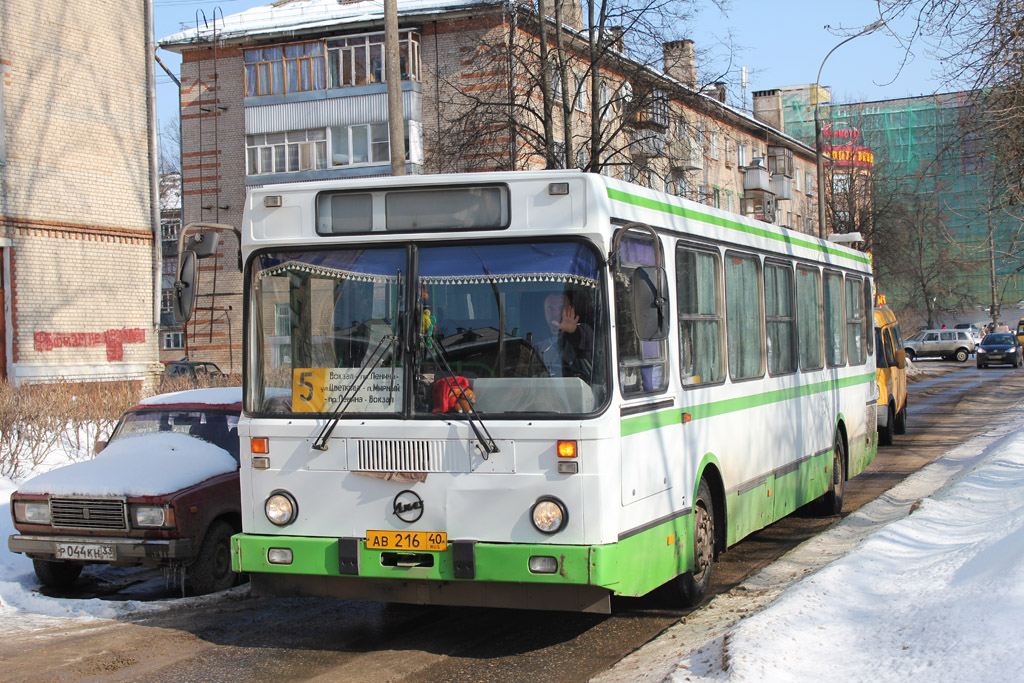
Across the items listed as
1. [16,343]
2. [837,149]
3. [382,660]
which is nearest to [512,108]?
[16,343]

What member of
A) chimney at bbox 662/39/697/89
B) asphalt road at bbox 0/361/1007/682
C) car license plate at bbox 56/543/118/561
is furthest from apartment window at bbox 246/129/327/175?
car license plate at bbox 56/543/118/561

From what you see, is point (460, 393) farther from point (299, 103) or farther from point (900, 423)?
point (299, 103)

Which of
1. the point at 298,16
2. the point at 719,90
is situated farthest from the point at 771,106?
the point at 719,90

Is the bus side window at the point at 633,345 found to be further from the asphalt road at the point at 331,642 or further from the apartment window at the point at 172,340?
the apartment window at the point at 172,340

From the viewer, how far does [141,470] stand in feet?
28.7

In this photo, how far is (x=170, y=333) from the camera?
48.0 metres

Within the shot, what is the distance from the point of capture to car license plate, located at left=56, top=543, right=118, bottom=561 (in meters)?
8.34

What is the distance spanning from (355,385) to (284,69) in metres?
34.3

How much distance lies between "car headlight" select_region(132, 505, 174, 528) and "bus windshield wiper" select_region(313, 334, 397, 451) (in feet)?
7.82

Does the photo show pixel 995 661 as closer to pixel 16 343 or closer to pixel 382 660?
pixel 382 660

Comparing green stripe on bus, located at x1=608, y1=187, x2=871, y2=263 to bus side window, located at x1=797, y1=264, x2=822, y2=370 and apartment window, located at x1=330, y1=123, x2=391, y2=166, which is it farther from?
apartment window, located at x1=330, y1=123, x2=391, y2=166

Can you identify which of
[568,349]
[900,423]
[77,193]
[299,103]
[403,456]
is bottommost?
[900,423]

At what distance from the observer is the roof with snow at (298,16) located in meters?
37.1

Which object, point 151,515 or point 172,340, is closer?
point 151,515
